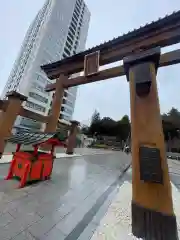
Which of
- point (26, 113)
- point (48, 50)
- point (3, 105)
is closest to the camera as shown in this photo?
point (3, 105)

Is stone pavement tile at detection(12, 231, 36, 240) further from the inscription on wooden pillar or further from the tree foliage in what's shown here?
the tree foliage

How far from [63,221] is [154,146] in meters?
1.78

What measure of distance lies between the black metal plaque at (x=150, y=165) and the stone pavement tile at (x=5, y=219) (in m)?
1.97

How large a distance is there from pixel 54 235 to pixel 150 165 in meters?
1.53

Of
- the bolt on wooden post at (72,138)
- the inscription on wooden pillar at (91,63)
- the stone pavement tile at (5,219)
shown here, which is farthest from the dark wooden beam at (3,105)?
the bolt on wooden post at (72,138)

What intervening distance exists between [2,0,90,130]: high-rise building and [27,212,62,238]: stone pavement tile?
3368cm

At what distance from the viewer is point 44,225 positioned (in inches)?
75.4

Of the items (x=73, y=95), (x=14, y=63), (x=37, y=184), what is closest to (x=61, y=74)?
(x=37, y=184)

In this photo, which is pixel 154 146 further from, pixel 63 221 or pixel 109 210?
pixel 63 221

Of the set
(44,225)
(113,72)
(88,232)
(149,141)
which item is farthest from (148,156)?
(113,72)

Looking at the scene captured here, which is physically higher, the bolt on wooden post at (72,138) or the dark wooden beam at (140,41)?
the dark wooden beam at (140,41)

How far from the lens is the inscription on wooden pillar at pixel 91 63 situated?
16.4 ft

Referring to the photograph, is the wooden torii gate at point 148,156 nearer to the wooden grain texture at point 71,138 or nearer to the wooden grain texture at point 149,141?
the wooden grain texture at point 149,141

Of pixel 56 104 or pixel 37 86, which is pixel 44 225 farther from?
pixel 37 86
